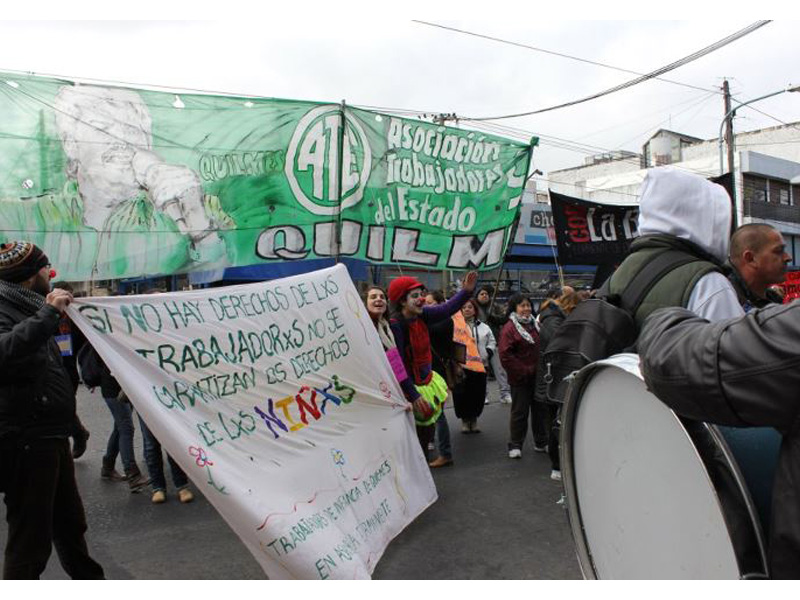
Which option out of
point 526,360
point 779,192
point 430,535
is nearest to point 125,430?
point 430,535

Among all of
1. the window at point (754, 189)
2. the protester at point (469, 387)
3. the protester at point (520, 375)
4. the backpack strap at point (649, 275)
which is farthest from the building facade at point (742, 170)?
the backpack strap at point (649, 275)

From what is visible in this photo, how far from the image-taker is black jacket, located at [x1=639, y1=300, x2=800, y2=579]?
1.00 m

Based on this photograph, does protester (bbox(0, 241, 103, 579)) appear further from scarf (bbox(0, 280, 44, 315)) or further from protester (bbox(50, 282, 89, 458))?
protester (bbox(50, 282, 89, 458))

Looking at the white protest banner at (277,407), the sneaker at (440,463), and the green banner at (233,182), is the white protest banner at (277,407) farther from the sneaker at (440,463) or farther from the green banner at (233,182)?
the sneaker at (440,463)

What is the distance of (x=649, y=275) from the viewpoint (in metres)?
1.94

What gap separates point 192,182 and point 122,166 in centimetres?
41

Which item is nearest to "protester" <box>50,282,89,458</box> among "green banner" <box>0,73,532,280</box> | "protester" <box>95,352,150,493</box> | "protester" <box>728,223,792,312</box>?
"protester" <box>95,352,150,493</box>

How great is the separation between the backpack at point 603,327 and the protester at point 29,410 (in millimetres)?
2067

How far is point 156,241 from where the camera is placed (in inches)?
140

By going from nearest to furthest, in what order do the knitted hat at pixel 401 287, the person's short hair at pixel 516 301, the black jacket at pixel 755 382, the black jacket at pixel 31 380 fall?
the black jacket at pixel 755 382 → the black jacket at pixel 31 380 → the knitted hat at pixel 401 287 → the person's short hair at pixel 516 301

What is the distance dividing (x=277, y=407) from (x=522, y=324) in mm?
3635

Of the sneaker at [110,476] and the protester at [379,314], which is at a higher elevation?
the protester at [379,314]

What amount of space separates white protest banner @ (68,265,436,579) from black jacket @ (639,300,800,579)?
2.04m

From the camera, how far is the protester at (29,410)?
8.13 feet
